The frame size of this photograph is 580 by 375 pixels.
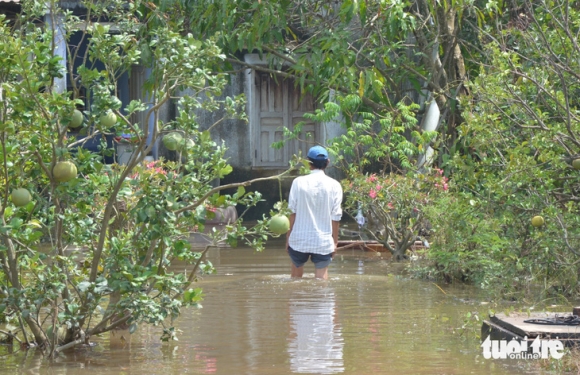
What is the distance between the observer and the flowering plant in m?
11.2

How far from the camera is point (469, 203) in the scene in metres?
8.88

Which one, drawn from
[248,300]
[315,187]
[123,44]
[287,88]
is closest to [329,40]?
[315,187]

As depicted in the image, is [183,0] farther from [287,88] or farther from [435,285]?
[287,88]

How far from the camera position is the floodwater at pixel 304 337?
18.3 ft

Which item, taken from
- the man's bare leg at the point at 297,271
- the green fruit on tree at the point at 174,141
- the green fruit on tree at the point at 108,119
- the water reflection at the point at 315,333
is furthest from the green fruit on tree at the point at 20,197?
the man's bare leg at the point at 297,271

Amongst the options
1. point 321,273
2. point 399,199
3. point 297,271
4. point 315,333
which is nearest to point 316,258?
point 321,273

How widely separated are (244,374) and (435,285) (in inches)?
172

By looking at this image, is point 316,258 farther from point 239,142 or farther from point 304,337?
point 239,142

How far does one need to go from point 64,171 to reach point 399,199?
21.1 ft

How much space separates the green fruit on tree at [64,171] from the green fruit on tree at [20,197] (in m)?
0.19

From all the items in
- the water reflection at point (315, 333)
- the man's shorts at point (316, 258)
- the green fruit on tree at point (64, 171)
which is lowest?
the water reflection at point (315, 333)

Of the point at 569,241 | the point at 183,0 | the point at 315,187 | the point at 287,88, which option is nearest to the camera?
the point at 569,241

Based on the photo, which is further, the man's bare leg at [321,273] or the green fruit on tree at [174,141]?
the man's bare leg at [321,273]

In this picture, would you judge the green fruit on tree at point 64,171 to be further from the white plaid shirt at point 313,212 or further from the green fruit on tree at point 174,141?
the white plaid shirt at point 313,212
